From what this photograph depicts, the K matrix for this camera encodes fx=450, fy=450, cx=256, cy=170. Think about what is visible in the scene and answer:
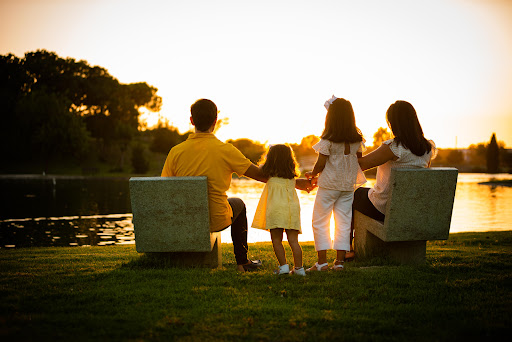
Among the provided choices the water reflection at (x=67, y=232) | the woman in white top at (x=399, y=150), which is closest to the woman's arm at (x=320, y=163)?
the woman in white top at (x=399, y=150)

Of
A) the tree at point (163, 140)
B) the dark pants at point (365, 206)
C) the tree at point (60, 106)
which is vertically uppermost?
the tree at point (60, 106)

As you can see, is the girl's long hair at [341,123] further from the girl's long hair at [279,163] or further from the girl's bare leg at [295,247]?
the girl's bare leg at [295,247]

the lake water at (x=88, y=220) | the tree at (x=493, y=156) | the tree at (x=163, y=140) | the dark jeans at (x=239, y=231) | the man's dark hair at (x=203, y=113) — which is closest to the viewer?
the man's dark hair at (x=203, y=113)

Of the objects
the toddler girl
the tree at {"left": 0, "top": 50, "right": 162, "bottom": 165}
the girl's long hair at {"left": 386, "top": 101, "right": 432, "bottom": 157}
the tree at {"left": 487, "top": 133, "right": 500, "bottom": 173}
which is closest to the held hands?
the toddler girl

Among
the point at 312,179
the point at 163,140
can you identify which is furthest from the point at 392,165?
the point at 163,140

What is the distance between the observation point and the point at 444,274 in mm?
4684

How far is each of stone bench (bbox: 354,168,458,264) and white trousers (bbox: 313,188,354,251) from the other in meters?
0.41

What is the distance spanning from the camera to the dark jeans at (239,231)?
534 cm

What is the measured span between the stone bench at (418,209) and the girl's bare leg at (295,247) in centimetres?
102

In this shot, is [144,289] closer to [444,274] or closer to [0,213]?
[444,274]

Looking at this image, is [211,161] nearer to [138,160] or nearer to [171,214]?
[171,214]

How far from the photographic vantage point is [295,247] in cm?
491

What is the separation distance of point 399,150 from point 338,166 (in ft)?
2.46

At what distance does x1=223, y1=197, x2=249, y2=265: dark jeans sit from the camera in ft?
17.5
